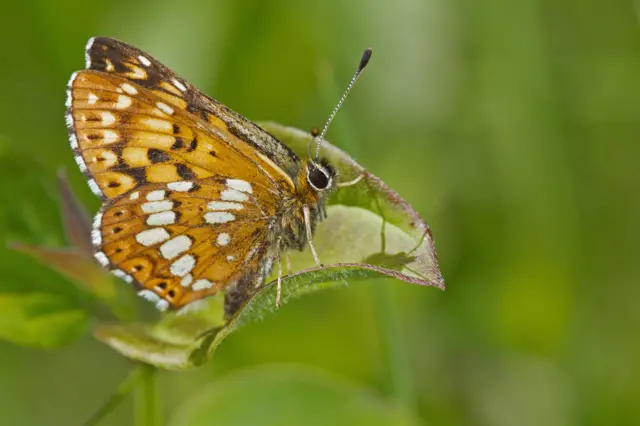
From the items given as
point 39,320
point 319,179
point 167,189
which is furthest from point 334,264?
point 39,320

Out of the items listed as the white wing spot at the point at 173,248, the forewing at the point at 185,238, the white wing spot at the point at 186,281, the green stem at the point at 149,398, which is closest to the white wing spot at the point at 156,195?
the forewing at the point at 185,238

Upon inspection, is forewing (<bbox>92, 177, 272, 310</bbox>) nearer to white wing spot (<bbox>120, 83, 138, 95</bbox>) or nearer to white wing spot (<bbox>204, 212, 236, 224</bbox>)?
white wing spot (<bbox>204, 212, 236, 224</bbox>)

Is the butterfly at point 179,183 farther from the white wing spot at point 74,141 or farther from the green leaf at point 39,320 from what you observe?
the green leaf at point 39,320

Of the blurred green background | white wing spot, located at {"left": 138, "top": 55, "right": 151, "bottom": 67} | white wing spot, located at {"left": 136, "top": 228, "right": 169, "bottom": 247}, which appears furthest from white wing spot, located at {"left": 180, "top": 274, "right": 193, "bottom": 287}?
the blurred green background

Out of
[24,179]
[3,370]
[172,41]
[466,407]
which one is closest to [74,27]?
[172,41]

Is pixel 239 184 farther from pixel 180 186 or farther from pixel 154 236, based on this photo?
pixel 154 236

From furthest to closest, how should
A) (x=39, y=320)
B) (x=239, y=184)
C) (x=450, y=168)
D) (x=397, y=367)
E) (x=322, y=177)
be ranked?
(x=450, y=168) < (x=397, y=367) < (x=39, y=320) < (x=239, y=184) < (x=322, y=177)
